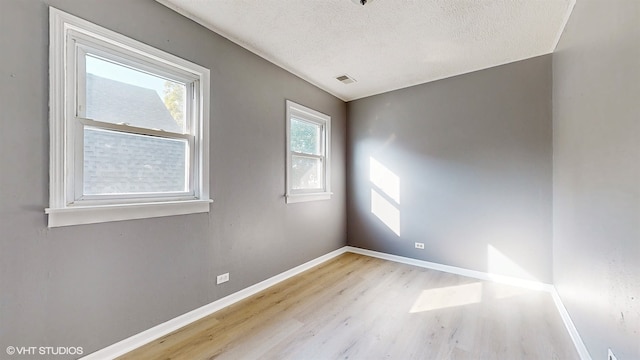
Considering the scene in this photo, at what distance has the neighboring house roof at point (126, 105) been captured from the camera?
172 centimetres

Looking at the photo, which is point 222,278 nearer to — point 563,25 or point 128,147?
point 128,147

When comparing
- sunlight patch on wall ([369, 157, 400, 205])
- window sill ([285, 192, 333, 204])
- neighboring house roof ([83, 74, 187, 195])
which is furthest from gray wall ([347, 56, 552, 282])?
neighboring house roof ([83, 74, 187, 195])

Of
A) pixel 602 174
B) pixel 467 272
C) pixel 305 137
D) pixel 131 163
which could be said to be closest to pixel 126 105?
Result: pixel 131 163

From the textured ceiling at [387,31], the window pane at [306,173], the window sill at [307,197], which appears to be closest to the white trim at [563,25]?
the textured ceiling at [387,31]

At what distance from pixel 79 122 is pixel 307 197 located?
7.95 ft

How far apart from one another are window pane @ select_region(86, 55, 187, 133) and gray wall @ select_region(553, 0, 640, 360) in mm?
2881

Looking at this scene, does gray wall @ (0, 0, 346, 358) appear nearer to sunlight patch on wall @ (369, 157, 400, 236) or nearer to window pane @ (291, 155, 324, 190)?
window pane @ (291, 155, 324, 190)

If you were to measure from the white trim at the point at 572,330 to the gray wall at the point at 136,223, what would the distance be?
2.65 m

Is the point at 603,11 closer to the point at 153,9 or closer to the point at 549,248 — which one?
the point at 549,248

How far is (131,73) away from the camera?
1.91m

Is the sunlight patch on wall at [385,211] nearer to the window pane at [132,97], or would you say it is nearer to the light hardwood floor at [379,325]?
the light hardwood floor at [379,325]

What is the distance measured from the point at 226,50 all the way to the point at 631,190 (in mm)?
3048

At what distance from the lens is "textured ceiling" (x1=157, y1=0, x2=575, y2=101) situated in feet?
6.76

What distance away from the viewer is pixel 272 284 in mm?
2924
